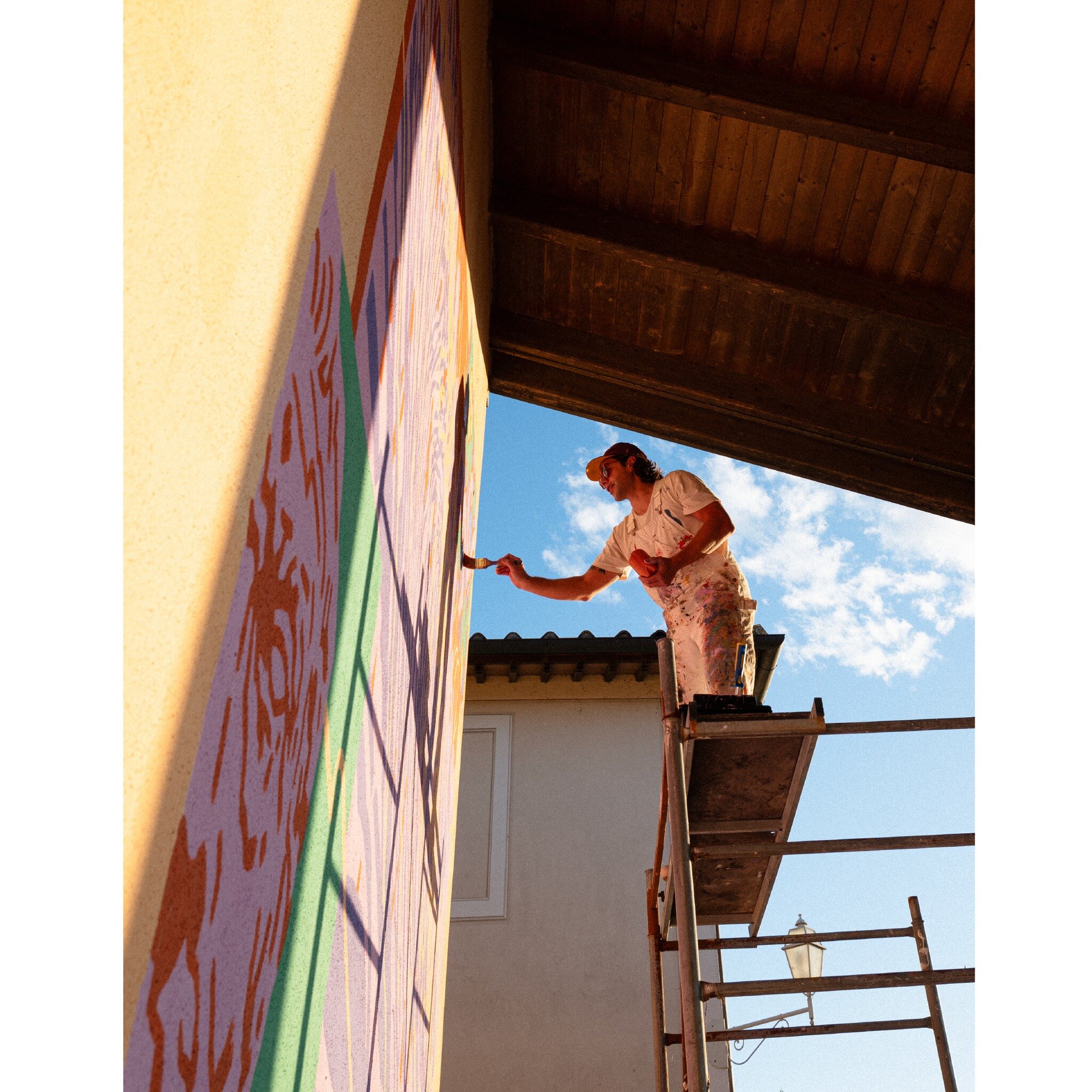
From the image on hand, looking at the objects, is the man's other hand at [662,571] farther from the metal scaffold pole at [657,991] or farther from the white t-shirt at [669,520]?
the metal scaffold pole at [657,991]

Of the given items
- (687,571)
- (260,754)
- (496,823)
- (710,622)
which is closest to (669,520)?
(687,571)

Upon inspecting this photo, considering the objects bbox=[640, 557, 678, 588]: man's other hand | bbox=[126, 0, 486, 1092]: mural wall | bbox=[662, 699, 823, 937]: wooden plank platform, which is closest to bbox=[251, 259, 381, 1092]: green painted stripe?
bbox=[126, 0, 486, 1092]: mural wall

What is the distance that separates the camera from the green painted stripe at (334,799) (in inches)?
49.3

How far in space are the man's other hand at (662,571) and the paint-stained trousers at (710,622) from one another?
6 cm

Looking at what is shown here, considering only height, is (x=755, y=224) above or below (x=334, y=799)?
above

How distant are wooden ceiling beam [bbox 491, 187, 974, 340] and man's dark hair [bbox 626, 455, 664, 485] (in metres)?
0.87

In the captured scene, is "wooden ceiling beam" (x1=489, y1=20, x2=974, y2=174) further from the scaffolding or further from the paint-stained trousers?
the scaffolding

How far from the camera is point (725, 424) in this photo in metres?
5.40

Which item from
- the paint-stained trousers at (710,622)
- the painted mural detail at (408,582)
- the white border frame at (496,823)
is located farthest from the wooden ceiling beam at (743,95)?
the white border frame at (496,823)

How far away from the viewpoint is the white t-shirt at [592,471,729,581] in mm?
4137

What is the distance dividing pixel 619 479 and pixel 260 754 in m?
3.46

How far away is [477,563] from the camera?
4293 millimetres

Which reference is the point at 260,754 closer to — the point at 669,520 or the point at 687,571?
the point at 687,571
